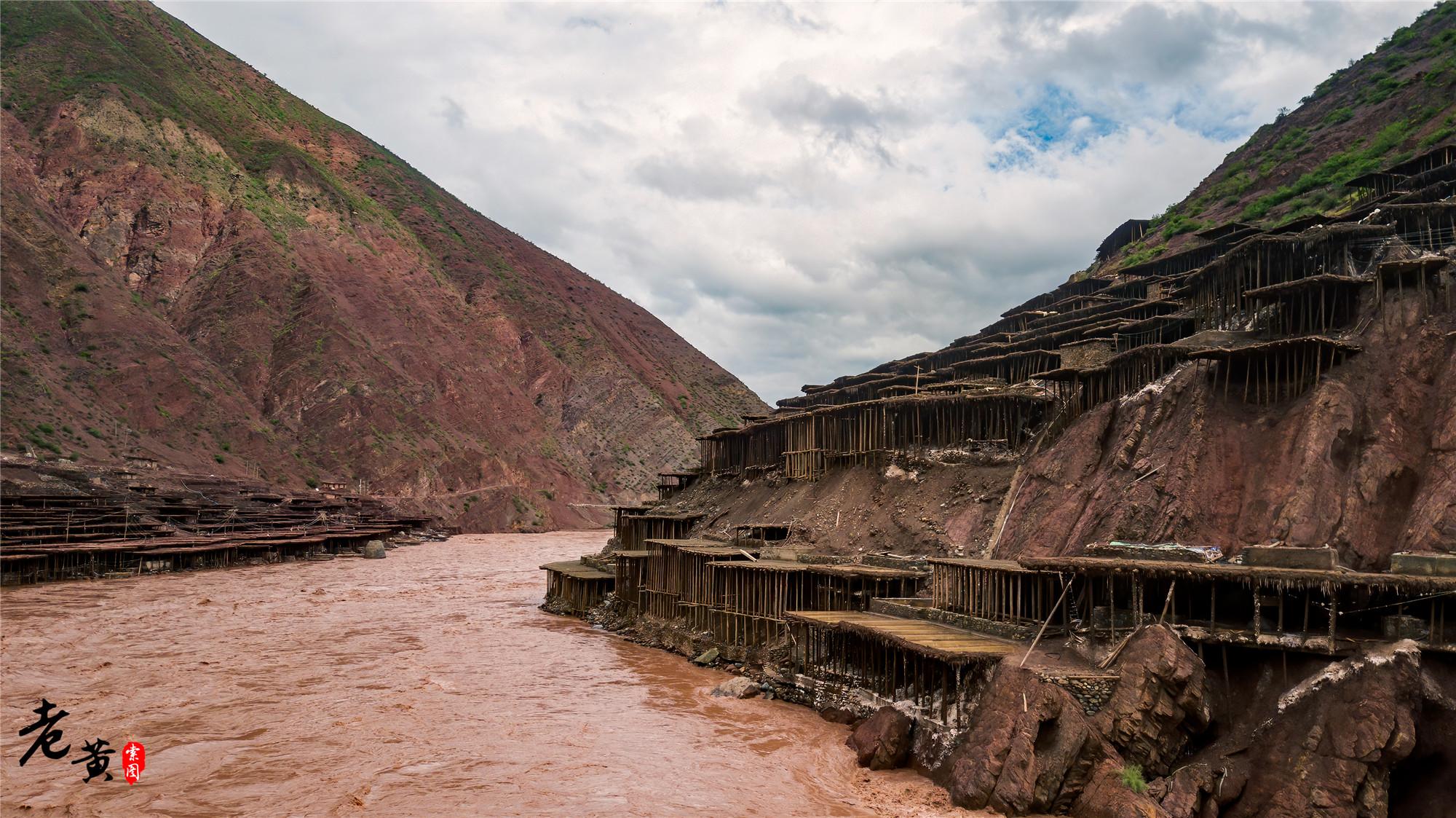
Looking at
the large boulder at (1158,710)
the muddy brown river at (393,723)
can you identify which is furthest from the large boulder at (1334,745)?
the muddy brown river at (393,723)

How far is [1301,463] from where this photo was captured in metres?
18.8

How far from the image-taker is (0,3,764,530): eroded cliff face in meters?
72.9

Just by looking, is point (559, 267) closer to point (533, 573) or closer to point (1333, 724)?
point (533, 573)

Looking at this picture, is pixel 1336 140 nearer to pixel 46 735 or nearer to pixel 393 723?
pixel 393 723

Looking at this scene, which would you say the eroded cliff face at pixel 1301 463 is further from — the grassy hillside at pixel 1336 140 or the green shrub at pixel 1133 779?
the grassy hillside at pixel 1336 140

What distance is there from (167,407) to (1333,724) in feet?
270

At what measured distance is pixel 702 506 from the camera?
4366 centimetres

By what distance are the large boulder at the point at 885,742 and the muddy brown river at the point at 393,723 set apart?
0.36 metres

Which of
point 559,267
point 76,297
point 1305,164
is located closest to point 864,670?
point 1305,164

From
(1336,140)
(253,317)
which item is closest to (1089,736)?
(1336,140)

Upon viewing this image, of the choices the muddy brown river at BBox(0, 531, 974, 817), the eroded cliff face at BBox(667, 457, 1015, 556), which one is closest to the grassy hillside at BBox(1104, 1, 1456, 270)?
the eroded cliff face at BBox(667, 457, 1015, 556)

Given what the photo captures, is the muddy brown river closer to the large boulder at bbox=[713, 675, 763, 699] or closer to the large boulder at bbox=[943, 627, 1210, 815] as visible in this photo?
the large boulder at bbox=[713, 675, 763, 699]

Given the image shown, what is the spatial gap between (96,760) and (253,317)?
87160mm

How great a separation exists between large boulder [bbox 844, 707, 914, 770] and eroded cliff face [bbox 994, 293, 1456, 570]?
650 centimetres
